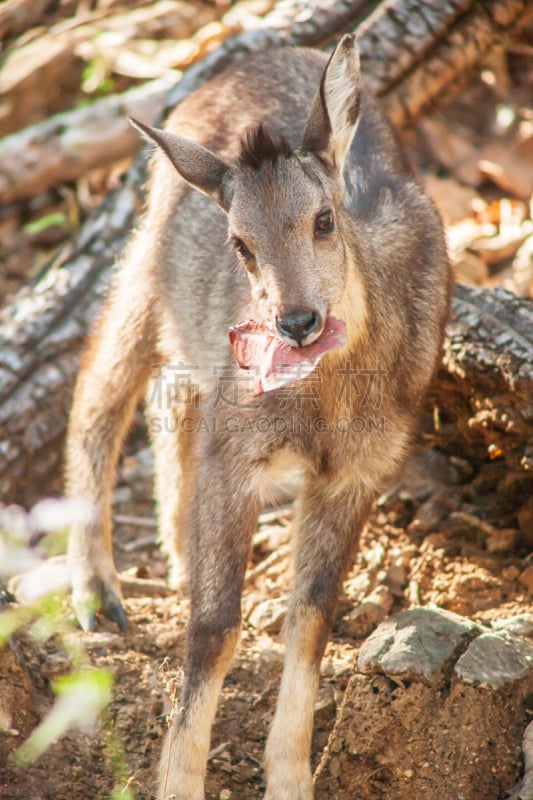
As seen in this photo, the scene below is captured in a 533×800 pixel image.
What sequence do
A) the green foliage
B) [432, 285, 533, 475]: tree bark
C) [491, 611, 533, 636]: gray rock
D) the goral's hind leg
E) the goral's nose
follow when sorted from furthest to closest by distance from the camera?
1. the goral's hind leg
2. [432, 285, 533, 475]: tree bark
3. [491, 611, 533, 636]: gray rock
4. the goral's nose
5. the green foliage

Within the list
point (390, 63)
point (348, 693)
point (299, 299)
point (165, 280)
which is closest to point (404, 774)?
point (348, 693)

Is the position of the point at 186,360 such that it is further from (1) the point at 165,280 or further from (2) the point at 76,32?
(2) the point at 76,32

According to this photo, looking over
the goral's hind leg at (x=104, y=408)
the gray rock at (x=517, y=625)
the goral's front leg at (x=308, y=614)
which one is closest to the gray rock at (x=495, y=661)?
the gray rock at (x=517, y=625)

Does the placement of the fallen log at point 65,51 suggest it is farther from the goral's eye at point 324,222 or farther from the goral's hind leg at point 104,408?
the goral's eye at point 324,222

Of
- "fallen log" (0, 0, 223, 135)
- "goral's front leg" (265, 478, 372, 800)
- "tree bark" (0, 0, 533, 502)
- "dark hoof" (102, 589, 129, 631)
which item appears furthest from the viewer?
"fallen log" (0, 0, 223, 135)

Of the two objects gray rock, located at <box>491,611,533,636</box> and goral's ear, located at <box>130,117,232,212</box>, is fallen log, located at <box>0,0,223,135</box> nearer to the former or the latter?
goral's ear, located at <box>130,117,232,212</box>

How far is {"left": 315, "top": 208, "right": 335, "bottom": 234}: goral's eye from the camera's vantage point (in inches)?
167

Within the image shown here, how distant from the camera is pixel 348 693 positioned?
439cm

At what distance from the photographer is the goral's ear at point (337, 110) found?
426 cm

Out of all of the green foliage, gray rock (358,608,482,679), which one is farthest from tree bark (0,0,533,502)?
gray rock (358,608,482,679)

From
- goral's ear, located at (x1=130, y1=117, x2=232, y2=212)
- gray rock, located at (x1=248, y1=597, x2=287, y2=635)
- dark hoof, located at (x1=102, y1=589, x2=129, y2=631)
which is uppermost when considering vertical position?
goral's ear, located at (x1=130, y1=117, x2=232, y2=212)

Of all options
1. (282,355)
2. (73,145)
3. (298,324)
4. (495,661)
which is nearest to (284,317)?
(298,324)

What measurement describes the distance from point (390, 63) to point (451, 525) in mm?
3247

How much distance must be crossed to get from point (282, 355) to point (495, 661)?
157 cm
